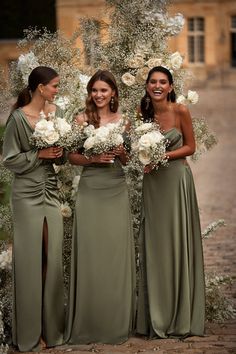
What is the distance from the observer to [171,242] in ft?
22.7

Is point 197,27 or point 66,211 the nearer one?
point 66,211

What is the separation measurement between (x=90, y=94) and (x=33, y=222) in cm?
91

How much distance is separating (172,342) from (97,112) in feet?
5.17

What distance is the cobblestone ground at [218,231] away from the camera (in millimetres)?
6668

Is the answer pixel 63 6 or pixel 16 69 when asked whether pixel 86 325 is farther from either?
pixel 63 6

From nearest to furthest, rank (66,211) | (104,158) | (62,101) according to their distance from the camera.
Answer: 1. (104,158)
2. (66,211)
3. (62,101)

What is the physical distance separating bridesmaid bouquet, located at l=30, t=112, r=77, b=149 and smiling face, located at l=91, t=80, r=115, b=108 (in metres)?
0.25

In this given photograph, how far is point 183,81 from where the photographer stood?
771cm

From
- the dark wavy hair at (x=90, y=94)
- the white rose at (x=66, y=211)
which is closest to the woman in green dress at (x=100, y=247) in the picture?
the dark wavy hair at (x=90, y=94)

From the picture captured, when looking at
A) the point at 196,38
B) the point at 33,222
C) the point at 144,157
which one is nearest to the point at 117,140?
the point at 144,157

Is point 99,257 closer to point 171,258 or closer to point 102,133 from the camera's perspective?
point 171,258

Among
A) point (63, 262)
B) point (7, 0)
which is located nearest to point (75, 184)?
point (63, 262)

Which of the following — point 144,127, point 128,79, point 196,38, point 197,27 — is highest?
point 197,27

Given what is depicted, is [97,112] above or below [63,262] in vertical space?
above
